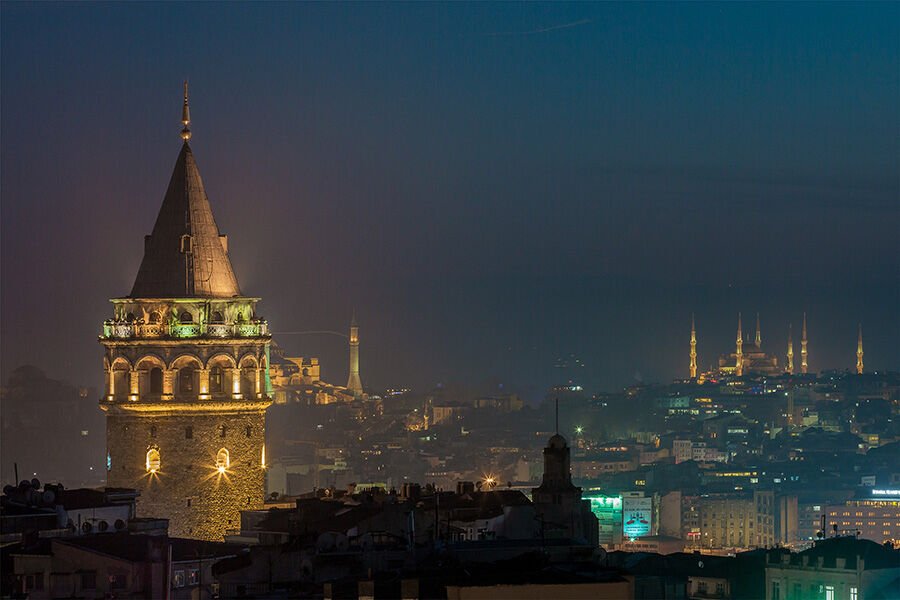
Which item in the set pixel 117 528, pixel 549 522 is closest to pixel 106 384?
pixel 117 528

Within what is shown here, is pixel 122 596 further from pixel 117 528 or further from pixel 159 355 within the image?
pixel 159 355

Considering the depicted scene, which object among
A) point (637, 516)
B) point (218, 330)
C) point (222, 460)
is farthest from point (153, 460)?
point (637, 516)

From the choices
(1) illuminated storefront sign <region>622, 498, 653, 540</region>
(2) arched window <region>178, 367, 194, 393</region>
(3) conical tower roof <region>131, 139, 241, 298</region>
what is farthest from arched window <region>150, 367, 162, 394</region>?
(1) illuminated storefront sign <region>622, 498, 653, 540</region>

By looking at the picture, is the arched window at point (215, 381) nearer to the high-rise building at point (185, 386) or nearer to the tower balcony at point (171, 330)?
the high-rise building at point (185, 386)

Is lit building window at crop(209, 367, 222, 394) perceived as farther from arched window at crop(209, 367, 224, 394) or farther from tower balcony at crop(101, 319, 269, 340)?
tower balcony at crop(101, 319, 269, 340)

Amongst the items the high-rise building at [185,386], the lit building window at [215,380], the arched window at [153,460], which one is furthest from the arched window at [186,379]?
the arched window at [153,460]
